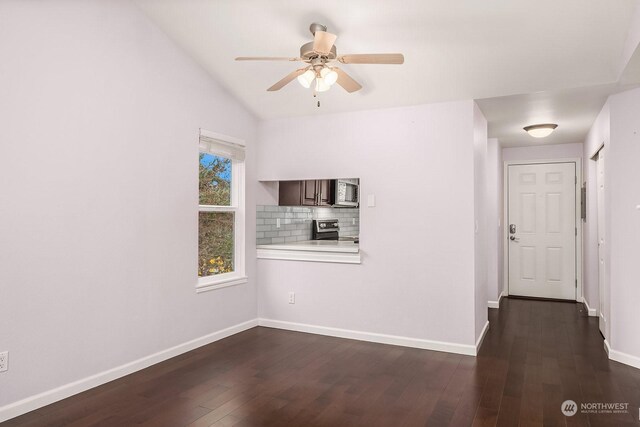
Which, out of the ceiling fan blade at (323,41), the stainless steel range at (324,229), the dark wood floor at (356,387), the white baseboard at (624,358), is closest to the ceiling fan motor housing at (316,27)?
the ceiling fan blade at (323,41)

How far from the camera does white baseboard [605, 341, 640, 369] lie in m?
3.46

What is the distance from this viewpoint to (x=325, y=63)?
9.22 ft

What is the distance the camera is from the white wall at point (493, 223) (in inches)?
230

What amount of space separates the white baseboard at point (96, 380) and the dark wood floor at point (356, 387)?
0.17 ft

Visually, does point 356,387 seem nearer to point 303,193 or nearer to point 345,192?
point 303,193

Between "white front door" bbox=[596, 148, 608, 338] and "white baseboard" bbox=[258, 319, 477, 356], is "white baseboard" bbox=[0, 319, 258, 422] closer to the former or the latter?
"white baseboard" bbox=[258, 319, 477, 356]

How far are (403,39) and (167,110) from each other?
201 centimetres

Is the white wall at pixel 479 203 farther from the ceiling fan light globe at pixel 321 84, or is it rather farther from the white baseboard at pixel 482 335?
the ceiling fan light globe at pixel 321 84

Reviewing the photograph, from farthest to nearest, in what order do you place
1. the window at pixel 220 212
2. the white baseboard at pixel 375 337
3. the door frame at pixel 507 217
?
the door frame at pixel 507 217, the window at pixel 220 212, the white baseboard at pixel 375 337

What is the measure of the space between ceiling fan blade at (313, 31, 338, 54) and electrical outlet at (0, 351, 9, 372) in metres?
2.60

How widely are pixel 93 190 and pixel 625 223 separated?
4226mm

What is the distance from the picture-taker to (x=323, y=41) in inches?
101

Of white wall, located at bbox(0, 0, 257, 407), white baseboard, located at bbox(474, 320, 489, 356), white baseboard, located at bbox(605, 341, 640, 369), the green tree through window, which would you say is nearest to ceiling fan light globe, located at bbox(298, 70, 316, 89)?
white wall, located at bbox(0, 0, 257, 407)

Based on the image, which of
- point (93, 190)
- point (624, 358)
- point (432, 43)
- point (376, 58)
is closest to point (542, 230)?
point (624, 358)
